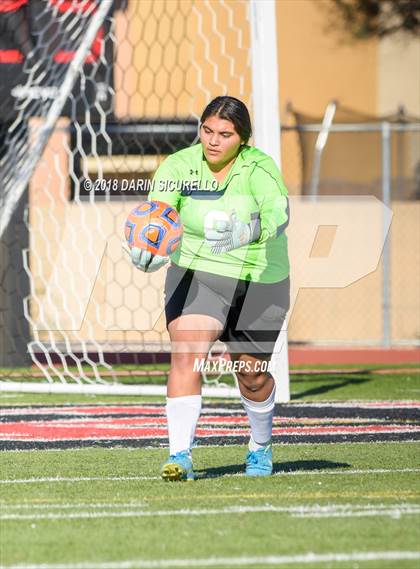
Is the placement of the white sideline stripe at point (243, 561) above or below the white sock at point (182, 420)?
above

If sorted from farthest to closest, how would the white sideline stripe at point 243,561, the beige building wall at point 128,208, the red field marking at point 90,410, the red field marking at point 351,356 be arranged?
1. the red field marking at point 351,356
2. the beige building wall at point 128,208
3. the red field marking at point 90,410
4. the white sideline stripe at point 243,561

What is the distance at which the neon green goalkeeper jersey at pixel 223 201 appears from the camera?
620 centimetres

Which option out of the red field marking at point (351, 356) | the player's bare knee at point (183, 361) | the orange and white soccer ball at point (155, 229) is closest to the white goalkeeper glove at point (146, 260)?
the orange and white soccer ball at point (155, 229)

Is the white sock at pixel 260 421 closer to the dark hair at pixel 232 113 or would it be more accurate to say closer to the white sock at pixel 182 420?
the white sock at pixel 182 420

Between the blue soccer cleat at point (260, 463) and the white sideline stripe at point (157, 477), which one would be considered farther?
the blue soccer cleat at point (260, 463)

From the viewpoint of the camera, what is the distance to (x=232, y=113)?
20.4 feet

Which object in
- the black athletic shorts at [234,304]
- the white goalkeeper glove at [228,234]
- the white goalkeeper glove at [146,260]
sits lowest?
the black athletic shorts at [234,304]

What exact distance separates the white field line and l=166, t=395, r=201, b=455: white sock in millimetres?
804

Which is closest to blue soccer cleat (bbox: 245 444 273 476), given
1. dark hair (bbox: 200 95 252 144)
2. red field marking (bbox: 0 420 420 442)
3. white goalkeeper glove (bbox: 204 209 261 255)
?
white goalkeeper glove (bbox: 204 209 261 255)

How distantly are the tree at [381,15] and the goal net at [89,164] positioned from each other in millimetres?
4923

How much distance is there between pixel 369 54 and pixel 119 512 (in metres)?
18.6

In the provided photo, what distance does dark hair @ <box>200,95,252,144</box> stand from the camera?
6215mm

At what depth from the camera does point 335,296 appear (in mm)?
17344

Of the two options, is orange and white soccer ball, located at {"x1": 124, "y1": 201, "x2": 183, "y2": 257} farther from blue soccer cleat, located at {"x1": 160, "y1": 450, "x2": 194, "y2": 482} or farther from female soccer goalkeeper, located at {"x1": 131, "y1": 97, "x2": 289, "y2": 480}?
blue soccer cleat, located at {"x1": 160, "y1": 450, "x2": 194, "y2": 482}
